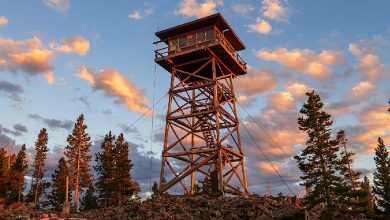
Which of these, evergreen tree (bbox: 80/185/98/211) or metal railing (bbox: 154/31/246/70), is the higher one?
metal railing (bbox: 154/31/246/70)

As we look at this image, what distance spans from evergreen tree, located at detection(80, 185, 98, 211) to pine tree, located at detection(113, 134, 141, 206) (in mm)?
7952

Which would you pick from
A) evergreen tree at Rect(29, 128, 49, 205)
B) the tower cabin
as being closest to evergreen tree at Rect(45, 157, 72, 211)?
evergreen tree at Rect(29, 128, 49, 205)

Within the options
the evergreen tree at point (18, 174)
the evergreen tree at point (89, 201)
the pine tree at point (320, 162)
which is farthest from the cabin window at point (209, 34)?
the evergreen tree at point (18, 174)

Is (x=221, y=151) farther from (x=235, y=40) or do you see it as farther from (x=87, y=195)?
(x=87, y=195)

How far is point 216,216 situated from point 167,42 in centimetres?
1699

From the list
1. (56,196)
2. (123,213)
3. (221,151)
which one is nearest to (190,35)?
(221,151)

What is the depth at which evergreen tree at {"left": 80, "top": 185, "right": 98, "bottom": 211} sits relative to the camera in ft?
188

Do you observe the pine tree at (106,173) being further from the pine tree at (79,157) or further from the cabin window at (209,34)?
the cabin window at (209,34)

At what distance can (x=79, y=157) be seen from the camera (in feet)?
181

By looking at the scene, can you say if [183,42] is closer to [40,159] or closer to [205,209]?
[205,209]

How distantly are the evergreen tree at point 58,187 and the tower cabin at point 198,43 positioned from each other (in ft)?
132

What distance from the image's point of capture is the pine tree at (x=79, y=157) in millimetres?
55031

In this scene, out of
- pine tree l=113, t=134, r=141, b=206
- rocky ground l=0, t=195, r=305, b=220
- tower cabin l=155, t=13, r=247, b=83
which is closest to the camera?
rocky ground l=0, t=195, r=305, b=220

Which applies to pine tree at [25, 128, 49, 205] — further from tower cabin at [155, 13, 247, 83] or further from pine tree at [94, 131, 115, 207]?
tower cabin at [155, 13, 247, 83]
